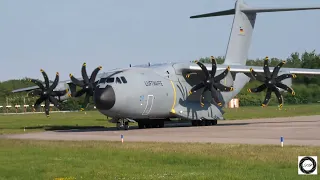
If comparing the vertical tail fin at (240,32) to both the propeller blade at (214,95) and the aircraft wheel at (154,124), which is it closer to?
the propeller blade at (214,95)

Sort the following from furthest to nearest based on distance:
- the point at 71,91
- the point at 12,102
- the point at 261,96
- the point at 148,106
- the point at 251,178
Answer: the point at 12,102
the point at 261,96
the point at 71,91
the point at 148,106
the point at 251,178

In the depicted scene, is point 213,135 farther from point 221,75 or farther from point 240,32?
point 240,32

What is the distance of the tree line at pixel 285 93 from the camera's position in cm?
5220

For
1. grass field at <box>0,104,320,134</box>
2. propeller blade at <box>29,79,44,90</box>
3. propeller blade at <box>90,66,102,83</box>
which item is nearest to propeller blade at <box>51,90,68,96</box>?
propeller blade at <box>29,79,44,90</box>

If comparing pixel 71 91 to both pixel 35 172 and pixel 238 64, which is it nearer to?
pixel 238 64

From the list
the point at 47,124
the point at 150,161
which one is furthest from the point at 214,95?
the point at 150,161

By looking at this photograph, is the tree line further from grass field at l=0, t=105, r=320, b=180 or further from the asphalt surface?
grass field at l=0, t=105, r=320, b=180

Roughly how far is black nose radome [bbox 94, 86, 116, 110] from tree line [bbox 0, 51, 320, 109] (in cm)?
1535

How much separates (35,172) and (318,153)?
830 centimetres

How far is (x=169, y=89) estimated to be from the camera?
3644 cm

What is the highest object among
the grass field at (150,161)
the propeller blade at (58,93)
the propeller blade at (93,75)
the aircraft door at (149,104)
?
the propeller blade at (93,75)

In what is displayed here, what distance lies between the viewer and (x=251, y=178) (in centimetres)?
1338

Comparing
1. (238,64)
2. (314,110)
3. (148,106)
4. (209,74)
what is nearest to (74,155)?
(148,106)

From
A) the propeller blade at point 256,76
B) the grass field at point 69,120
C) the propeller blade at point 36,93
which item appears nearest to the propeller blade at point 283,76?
the propeller blade at point 256,76
